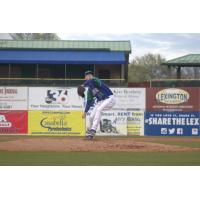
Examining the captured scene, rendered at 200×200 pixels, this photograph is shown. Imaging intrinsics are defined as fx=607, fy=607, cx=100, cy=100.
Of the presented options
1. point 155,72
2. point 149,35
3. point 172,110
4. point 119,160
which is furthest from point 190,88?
point 119,160

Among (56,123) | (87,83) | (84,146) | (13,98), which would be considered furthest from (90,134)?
(13,98)

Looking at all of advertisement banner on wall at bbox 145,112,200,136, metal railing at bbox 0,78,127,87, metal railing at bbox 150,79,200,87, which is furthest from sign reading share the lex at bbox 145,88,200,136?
metal railing at bbox 0,78,127,87

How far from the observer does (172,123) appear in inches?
757

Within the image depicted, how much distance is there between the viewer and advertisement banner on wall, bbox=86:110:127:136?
19.0 metres

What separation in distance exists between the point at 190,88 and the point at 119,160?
5.63 m

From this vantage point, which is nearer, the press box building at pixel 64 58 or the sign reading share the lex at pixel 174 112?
the press box building at pixel 64 58

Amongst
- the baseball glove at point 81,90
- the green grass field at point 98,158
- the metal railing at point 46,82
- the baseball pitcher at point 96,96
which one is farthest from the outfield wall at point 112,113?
the green grass field at point 98,158

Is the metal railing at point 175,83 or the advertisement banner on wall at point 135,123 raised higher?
the metal railing at point 175,83

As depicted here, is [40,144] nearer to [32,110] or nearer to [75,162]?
[75,162]

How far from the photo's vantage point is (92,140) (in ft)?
53.2

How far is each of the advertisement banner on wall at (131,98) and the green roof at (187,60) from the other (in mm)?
2581

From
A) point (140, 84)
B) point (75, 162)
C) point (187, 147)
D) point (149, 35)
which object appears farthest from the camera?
point (140, 84)

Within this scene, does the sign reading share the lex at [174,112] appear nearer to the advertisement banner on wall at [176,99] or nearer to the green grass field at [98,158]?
the advertisement banner on wall at [176,99]

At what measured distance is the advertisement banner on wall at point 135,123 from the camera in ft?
64.0
